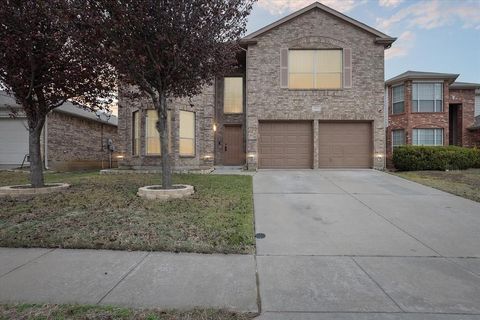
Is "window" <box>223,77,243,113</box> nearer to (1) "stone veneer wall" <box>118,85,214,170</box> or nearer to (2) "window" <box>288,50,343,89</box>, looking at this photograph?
(1) "stone veneer wall" <box>118,85,214,170</box>

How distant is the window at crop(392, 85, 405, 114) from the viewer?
64.7ft

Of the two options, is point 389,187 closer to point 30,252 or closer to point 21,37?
point 30,252

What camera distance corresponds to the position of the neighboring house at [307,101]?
13.9 m

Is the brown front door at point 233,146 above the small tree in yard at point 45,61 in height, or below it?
below

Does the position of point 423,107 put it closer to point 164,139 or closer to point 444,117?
point 444,117

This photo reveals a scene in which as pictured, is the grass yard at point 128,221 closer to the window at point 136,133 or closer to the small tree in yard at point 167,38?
the small tree in yard at point 167,38

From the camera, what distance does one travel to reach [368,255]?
4.38m

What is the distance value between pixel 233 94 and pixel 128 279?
573 inches

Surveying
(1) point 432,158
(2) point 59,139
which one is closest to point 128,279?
(1) point 432,158

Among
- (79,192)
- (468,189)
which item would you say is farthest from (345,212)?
(79,192)

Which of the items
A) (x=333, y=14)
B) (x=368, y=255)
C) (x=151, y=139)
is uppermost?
(x=333, y=14)

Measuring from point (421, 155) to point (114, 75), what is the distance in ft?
47.5

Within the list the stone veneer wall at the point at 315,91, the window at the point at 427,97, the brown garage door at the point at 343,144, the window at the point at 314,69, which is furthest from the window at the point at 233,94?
the window at the point at 427,97

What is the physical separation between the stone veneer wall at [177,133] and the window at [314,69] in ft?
14.0
